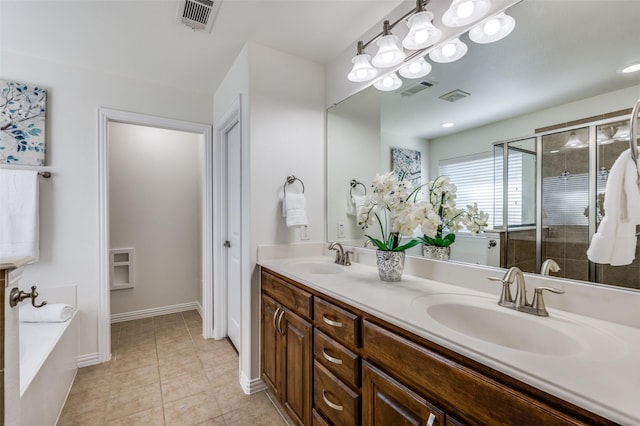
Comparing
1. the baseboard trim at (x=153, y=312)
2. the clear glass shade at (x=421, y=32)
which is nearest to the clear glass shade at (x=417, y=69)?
the clear glass shade at (x=421, y=32)

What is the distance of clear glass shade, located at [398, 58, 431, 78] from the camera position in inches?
59.9

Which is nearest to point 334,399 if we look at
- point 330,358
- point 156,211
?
point 330,358

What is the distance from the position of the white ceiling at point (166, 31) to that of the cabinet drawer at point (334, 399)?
1942 mm

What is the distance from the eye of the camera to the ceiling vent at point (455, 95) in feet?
4.61

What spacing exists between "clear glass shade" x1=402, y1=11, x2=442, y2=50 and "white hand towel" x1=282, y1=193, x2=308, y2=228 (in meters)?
1.13

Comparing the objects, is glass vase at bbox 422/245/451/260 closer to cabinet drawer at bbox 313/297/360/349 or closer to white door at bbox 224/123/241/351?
cabinet drawer at bbox 313/297/360/349

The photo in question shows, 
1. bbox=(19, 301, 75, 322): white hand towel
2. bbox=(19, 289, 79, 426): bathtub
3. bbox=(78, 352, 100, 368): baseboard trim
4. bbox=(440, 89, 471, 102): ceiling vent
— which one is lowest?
bbox=(78, 352, 100, 368): baseboard trim

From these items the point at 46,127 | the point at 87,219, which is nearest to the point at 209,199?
the point at 87,219

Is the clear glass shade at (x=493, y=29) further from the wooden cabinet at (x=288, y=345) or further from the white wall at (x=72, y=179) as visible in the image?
the white wall at (x=72, y=179)

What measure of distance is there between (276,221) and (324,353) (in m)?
1.00

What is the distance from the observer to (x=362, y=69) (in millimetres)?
1712

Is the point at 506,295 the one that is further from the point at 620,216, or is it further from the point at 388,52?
the point at 388,52

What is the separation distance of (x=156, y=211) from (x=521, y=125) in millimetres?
3527

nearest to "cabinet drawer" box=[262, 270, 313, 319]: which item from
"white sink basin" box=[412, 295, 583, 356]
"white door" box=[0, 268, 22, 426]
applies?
"white sink basin" box=[412, 295, 583, 356]
